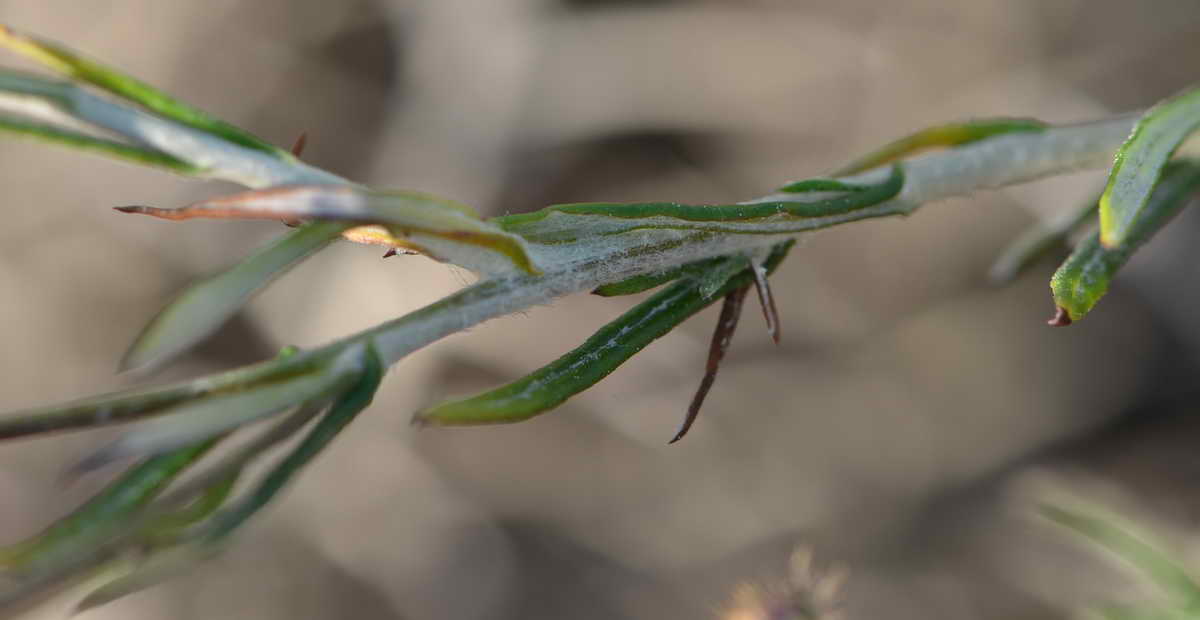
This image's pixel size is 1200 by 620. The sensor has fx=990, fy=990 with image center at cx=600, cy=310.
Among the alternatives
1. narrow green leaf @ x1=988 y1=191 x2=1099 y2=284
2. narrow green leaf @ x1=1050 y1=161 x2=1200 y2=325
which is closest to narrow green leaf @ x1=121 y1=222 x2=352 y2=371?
narrow green leaf @ x1=1050 y1=161 x2=1200 y2=325

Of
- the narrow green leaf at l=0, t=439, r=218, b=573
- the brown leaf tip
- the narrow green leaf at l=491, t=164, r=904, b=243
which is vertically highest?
the brown leaf tip

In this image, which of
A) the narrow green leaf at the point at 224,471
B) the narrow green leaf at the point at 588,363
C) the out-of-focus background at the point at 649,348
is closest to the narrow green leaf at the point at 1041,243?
the narrow green leaf at the point at 588,363

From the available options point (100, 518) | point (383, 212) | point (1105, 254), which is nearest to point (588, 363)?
point (383, 212)

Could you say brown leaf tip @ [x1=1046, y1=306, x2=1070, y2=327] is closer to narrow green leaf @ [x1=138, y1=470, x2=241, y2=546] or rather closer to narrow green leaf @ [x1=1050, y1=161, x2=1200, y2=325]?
narrow green leaf @ [x1=1050, y1=161, x2=1200, y2=325]

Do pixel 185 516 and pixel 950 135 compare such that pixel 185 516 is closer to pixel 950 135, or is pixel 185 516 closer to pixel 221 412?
pixel 221 412

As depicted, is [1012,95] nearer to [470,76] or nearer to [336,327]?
[470,76]

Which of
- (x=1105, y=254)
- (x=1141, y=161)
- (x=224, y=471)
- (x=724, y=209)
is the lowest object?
(x=224, y=471)

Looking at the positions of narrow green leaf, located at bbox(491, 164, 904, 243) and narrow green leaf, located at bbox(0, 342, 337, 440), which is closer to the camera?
narrow green leaf, located at bbox(0, 342, 337, 440)
